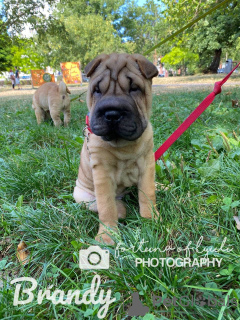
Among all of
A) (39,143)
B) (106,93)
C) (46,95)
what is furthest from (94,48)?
(106,93)

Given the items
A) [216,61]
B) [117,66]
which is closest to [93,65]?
[117,66]

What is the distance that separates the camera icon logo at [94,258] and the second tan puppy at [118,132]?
15 cm

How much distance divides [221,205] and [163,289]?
1035mm

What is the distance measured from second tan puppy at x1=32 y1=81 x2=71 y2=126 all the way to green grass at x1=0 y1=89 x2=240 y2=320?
2.38 meters

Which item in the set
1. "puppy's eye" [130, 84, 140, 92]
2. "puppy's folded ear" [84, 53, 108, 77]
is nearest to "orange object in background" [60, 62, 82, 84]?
"puppy's folded ear" [84, 53, 108, 77]

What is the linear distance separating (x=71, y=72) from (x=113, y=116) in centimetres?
2564

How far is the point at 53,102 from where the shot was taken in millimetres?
5844

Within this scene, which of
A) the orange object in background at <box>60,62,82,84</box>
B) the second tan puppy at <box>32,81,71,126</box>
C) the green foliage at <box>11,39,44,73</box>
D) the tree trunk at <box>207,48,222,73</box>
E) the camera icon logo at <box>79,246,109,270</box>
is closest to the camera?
the camera icon logo at <box>79,246,109,270</box>

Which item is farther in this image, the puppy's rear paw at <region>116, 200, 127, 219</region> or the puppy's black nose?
the puppy's rear paw at <region>116, 200, 127, 219</region>

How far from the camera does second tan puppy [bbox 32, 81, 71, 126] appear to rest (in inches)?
228

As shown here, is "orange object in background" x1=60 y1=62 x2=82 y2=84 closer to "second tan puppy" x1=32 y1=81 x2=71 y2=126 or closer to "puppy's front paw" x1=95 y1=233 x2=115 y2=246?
"second tan puppy" x1=32 y1=81 x2=71 y2=126

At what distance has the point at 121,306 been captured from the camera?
1.34 m

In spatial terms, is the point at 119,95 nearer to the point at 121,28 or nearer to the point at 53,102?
the point at 53,102

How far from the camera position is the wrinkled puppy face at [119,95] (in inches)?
68.2
